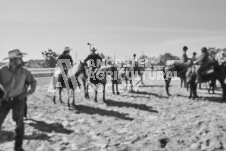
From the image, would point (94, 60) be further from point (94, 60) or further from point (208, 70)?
point (208, 70)

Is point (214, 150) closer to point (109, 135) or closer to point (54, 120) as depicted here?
point (109, 135)

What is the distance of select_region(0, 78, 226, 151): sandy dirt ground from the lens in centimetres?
570

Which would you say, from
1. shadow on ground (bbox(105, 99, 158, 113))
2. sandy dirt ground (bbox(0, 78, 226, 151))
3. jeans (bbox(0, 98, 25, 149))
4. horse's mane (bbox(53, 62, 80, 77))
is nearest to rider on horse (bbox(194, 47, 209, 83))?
sandy dirt ground (bbox(0, 78, 226, 151))

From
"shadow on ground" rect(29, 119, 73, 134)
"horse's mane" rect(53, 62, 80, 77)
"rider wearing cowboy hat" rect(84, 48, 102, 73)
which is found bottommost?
"shadow on ground" rect(29, 119, 73, 134)

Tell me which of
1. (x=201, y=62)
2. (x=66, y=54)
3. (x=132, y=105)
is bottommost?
(x=132, y=105)

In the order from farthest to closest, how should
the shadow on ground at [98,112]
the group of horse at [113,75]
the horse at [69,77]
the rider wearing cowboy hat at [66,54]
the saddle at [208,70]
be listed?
the saddle at [208,70], the rider wearing cowboy hat at [66,54], the group of horse at [113,75], the horse at [69,77], the shadow on ground at [98,112]

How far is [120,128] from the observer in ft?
25.5

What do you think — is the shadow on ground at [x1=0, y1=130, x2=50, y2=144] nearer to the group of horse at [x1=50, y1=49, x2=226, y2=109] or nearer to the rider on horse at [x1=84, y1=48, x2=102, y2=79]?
the group of horse at [x1=50, y1=49, x2=226, y2=109]

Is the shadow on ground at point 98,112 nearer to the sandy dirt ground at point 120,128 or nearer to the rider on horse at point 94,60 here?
the sandy dirt ground at point 120,128

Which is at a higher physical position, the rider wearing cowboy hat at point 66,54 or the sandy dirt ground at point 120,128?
the rider wearing cowboy hat at point 66,54

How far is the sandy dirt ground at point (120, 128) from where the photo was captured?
225 inches

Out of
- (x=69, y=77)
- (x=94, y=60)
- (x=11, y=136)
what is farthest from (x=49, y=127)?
(x=94, y=60)

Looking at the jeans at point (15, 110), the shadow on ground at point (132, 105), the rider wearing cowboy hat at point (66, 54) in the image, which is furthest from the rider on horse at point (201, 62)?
the jeans at point (15, 110)

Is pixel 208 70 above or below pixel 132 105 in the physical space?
above
